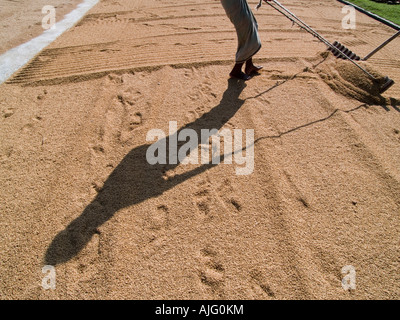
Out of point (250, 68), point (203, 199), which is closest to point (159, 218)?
point (203, 199)

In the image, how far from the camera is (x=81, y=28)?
4.78m

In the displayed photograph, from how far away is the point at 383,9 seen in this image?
18.8ft

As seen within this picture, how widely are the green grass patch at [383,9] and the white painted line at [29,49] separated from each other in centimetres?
733

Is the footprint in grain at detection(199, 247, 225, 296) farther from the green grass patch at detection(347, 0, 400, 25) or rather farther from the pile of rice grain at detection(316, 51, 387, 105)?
the green grass patch at detection(347, 0, 400, 25)

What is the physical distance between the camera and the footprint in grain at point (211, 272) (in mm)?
1389

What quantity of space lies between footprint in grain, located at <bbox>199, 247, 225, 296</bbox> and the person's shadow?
65 centimetres

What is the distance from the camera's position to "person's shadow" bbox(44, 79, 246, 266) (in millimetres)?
1579

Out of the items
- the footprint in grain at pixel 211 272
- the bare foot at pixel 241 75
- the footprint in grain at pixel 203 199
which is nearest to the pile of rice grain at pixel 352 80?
the bare foot at pixel 241 75

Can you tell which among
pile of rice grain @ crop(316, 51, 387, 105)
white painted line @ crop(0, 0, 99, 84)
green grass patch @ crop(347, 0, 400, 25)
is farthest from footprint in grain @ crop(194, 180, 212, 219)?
green grass patch @ crop(347, 0, 400, 25)

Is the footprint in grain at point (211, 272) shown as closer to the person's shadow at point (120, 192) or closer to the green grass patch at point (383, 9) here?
the person's shadow at point (120, 192)

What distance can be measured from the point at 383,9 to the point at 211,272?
786 centimetres

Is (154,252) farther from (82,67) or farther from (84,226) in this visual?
(82,67)

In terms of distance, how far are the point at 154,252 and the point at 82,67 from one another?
324cm

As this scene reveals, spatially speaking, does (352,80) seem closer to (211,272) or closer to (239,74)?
(239,74)
